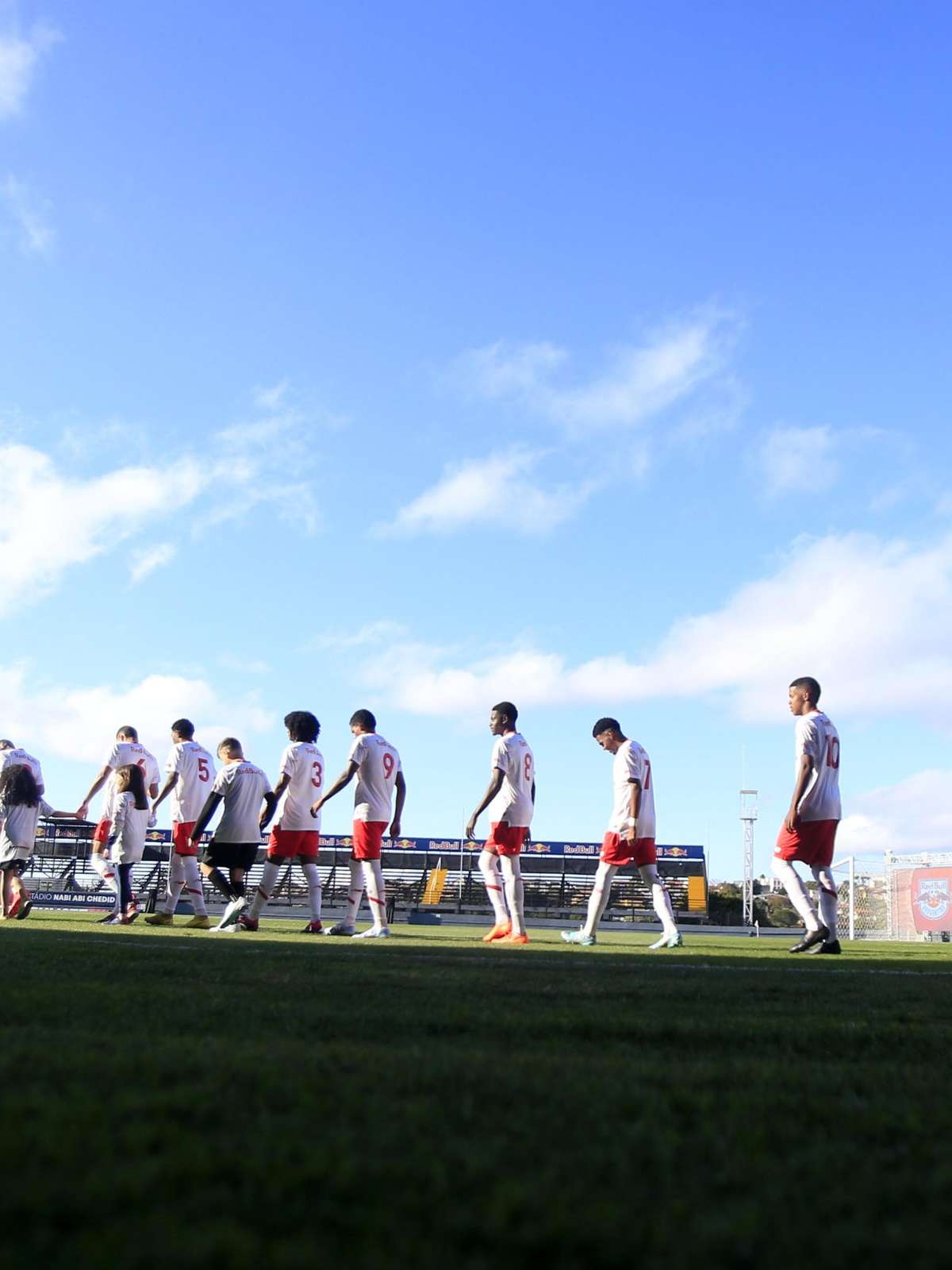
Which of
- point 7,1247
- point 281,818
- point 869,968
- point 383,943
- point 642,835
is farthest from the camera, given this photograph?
point 281,818

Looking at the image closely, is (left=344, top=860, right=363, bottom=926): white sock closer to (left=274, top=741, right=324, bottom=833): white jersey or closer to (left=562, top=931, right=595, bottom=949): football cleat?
(left=274, top=741, right=324, bottom=833): white jersey

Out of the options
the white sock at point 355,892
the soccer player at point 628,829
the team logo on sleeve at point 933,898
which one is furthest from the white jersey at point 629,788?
the team logo on sleeve at point 933,898

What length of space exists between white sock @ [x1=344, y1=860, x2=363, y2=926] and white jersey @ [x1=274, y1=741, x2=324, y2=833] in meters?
0.67

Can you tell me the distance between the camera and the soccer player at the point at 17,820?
11.6 metres

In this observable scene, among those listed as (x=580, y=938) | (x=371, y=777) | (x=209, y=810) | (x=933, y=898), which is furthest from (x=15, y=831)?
(x=933, y=898)

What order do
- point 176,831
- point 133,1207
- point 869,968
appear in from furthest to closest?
point 176,831 < point 869,968 < point 133,1207

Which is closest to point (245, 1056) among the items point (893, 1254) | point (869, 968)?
point (893, 1254)

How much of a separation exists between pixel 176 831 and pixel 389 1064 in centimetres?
1182

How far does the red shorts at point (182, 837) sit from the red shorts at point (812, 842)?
687 cm

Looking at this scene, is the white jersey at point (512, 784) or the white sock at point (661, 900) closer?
the white sock at point (661, 900)

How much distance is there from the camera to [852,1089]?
8.66 ft

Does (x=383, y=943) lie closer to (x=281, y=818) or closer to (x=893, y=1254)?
(x=281, y=818)

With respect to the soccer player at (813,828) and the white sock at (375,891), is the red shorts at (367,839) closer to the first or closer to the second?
the white sock at (375,891)

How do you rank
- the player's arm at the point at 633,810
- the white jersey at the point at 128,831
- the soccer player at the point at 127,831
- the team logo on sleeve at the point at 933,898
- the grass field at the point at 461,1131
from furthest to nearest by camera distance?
1. the team logo on sleeve at the point at 933,898
2. the white jersey at the point at 128,831
3. the soccer player at the point at 127,831
4. the player's arm at the point at 633,810
5. the grass field at the point at 461,1131
